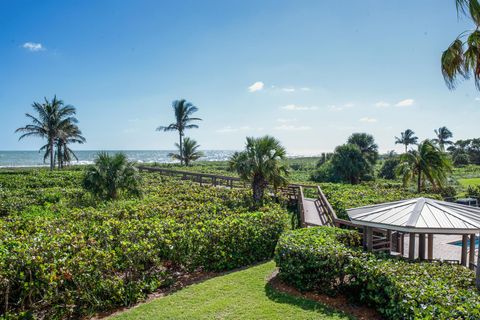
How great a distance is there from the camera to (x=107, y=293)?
6043mm

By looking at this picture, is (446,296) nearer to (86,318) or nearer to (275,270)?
(275,270)

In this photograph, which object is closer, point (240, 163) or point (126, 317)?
point (126, 317)

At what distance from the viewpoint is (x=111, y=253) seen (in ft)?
20.6

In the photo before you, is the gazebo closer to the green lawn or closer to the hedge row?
the hedge row

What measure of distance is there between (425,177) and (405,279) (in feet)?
57.4

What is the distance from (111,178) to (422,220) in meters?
12.4

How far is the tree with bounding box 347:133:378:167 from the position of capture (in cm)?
3616

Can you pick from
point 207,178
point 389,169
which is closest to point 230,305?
point 207,178

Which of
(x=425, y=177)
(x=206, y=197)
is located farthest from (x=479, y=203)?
(x=206, y=197)

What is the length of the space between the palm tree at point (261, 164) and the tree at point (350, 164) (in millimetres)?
A: 19220

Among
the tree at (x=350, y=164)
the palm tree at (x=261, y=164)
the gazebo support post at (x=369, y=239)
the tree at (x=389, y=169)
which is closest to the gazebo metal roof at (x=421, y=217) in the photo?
the gazebo support post at (x=369, y=239)

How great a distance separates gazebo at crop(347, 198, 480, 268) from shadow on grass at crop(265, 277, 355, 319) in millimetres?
2380

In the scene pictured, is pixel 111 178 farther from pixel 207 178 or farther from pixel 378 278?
pixel 378 278

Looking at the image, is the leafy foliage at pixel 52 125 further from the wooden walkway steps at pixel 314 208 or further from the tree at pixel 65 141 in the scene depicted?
the wooden walkway steps at pixel 314 208
